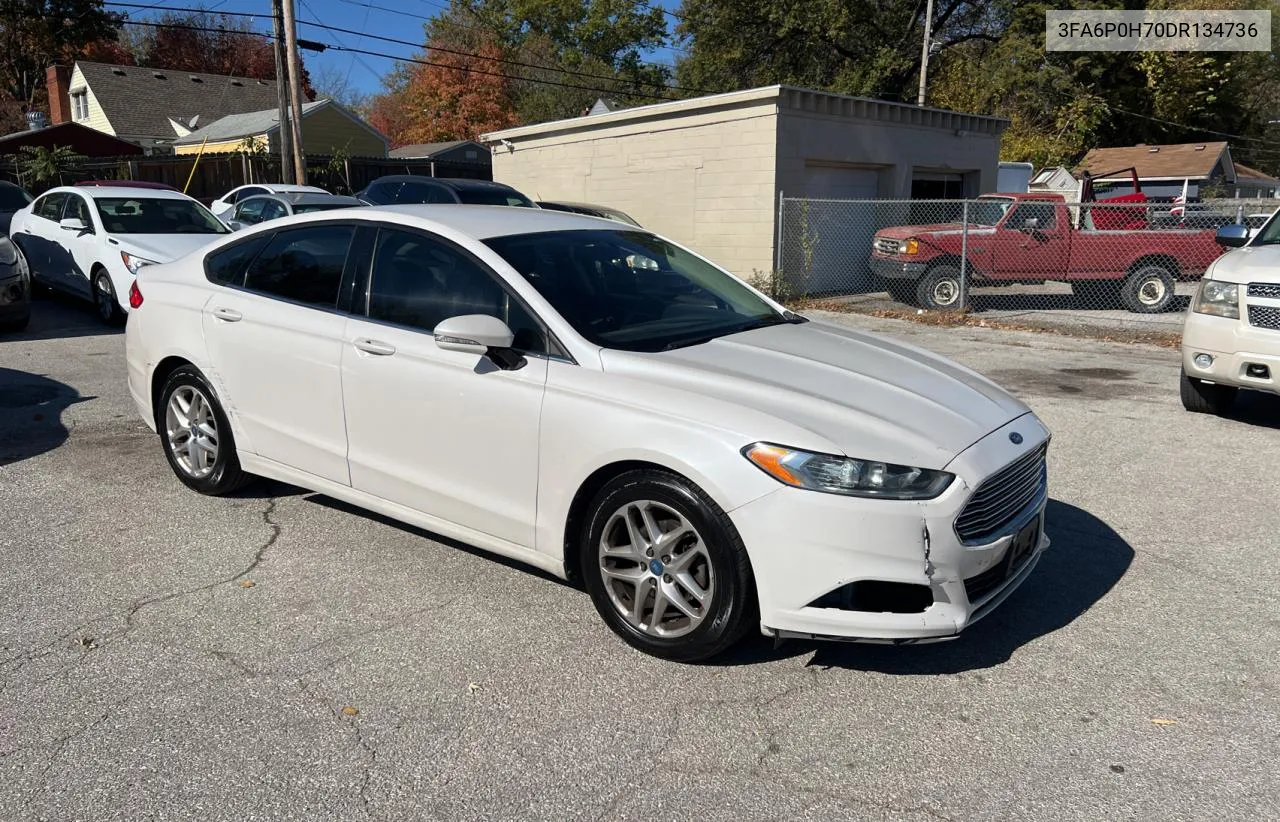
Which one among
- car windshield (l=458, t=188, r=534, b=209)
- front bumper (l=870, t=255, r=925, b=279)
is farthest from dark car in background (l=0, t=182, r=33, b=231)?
front bumper (l=870, t=255, r=925, b=279)

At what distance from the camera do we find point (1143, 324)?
1326 centimetres

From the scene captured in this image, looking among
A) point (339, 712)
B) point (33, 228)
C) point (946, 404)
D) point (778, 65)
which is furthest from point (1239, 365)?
point (778, 65)

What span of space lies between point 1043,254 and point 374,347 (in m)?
12.7

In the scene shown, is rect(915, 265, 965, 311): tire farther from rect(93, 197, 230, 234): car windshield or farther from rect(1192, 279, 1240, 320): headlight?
rect(93, 197, 230, 234): car windshield

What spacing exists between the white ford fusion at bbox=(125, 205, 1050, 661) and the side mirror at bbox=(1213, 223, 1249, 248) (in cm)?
467

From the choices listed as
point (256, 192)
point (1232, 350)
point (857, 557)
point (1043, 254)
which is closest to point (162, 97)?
point (256, 192)

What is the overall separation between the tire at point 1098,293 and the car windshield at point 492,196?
879 centimetres

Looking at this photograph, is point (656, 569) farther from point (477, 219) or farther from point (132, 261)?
point (132, 261)

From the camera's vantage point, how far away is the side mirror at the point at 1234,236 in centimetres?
748

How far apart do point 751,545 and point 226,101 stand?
157 ft

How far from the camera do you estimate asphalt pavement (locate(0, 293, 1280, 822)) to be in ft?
9.12

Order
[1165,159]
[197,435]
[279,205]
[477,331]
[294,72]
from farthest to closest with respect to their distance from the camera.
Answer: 1. [1165,159]
2. [294,72]
3. [279,205]
4. [197,435]
5. [477,331]

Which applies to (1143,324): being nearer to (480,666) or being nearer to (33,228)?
(480,666)

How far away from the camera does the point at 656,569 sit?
3.45m
